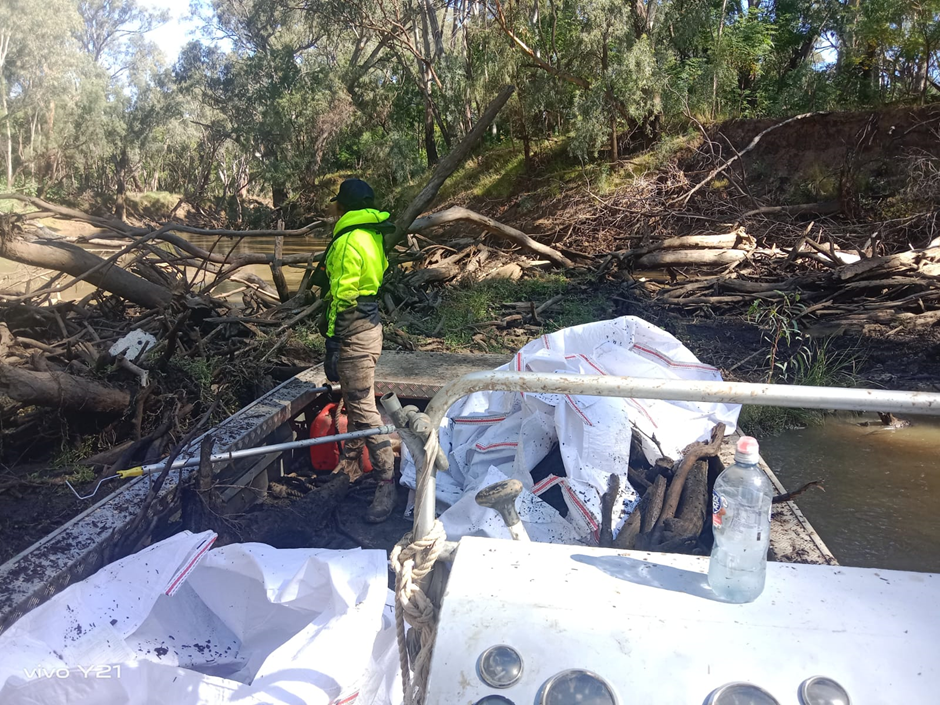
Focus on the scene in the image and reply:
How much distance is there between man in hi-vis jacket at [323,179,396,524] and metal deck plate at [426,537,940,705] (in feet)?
9.28

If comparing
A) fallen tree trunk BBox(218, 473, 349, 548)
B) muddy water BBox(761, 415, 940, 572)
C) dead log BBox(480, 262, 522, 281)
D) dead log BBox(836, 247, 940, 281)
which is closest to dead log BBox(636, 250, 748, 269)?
dead log BBox(836, 247, 940, 281)

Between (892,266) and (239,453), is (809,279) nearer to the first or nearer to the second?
(892,266)

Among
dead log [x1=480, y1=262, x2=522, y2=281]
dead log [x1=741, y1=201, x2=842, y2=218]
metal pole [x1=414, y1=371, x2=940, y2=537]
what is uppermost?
dead log [x1=741, y1=201, x2=842, y2=218]

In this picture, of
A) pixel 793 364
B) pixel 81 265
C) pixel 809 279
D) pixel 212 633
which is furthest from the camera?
pixel 809 279

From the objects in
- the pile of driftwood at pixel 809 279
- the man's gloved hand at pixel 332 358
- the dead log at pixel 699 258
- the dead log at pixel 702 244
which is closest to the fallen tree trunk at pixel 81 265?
the man's gloved hand at pixel 332 358

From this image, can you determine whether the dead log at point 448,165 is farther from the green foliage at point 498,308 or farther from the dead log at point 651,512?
the dead log at point 651,512

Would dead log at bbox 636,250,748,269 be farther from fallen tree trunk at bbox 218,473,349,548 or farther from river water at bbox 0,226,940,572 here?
fallen tree trunk at bbox 218,473,349,548

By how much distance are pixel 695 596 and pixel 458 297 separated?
7.29 metres

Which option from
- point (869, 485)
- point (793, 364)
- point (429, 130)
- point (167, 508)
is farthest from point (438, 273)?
point (429, 130)

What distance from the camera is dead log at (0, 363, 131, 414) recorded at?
12.5ft

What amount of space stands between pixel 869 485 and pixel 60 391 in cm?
505

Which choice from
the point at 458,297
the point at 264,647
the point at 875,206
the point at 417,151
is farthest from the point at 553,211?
the point at 264,647

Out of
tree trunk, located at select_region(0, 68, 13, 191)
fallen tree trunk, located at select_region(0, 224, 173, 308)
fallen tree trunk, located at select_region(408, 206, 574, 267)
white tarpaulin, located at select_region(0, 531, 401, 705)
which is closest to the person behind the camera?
white tarpaulin, located at select_region(0, 531, 401, 705)

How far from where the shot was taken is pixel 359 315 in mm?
4230
